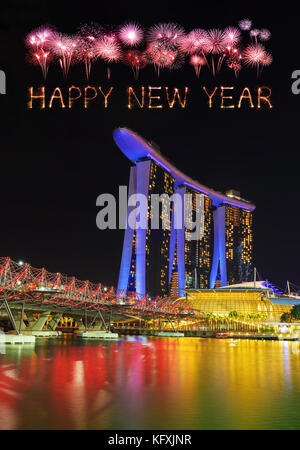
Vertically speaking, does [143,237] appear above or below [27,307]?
above

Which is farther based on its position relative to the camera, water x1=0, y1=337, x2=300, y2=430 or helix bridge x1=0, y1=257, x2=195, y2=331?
helix bridge x1=0, y1=257, x2=195, y2=331

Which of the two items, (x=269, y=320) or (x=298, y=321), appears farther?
(x=269, y=320)

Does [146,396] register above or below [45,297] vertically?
below

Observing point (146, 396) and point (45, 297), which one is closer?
point (146, 396)

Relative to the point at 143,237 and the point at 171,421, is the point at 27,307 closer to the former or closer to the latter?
the point at 171,421

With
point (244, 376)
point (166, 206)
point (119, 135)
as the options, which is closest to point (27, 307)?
point (244, 376)

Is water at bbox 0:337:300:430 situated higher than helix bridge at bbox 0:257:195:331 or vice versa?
helix bridge at bbox 0:257:195:331

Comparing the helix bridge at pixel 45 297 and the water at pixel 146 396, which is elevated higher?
the helix bridge at pixel 45 297

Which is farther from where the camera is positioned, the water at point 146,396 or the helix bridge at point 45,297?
the helix bridge at point 45,297
